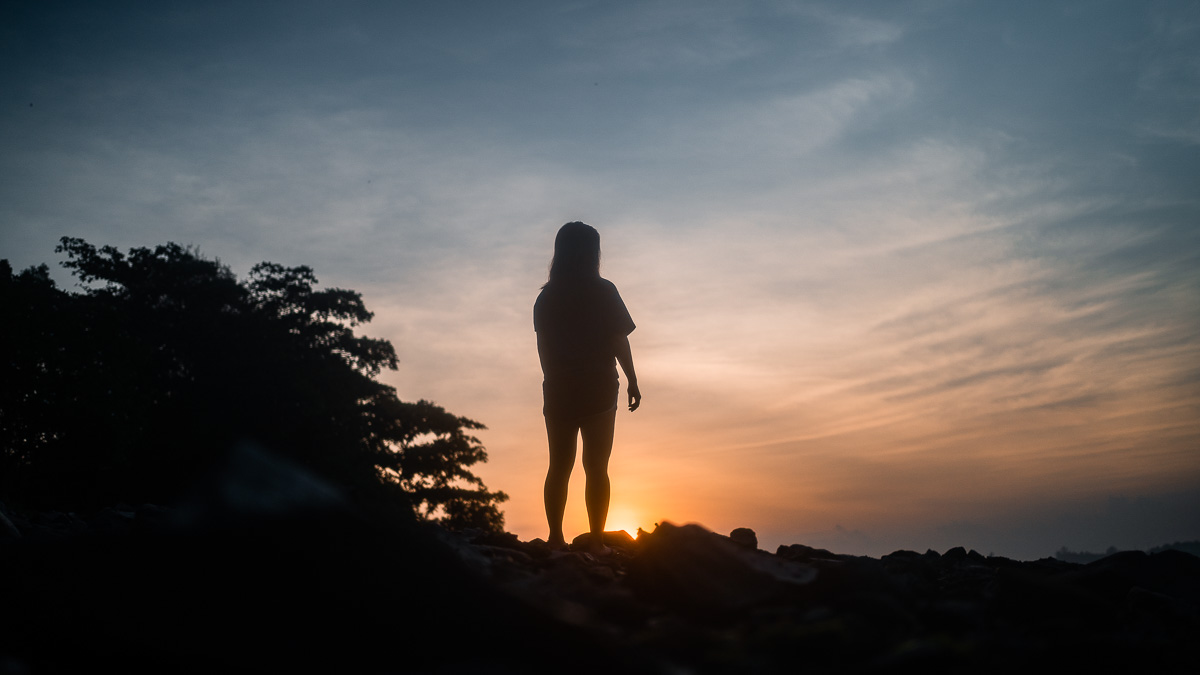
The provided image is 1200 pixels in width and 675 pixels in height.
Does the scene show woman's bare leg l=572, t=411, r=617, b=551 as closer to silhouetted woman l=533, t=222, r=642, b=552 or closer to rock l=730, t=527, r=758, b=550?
silhouetted woman l=533, t=222, r=642, b=552

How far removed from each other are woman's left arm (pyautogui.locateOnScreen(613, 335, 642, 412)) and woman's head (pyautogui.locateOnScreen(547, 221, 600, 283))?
61 cm

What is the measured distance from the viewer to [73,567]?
128 inches

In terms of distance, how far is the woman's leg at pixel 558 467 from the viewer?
238 inches

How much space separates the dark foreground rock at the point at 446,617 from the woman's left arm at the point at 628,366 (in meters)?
2.98

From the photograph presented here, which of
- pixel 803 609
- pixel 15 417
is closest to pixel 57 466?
pixel 15 417

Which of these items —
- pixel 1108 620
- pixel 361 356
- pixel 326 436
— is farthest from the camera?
pixel 361 356

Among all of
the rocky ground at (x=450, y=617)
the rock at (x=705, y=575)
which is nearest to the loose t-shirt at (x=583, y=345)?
the rock at (x=705, y=575)

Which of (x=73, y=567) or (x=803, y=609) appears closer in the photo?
(x=803, y=609)

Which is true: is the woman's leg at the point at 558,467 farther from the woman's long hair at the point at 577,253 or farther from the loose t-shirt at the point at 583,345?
the woman's long hair at the point at 577,253

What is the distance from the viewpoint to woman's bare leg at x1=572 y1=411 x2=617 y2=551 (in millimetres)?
5984

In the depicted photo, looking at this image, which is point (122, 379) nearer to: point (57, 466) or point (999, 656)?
point (57, 466)

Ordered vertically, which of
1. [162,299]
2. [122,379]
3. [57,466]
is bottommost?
[57,466]

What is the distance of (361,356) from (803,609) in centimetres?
3174

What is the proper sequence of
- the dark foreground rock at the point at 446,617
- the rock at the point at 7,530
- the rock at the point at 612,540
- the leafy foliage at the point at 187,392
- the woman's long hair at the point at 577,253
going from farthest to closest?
1. the leafy foliage at the point at 187,392
2. the woman's long hair at the point at 577,253
3. the rock at the point at 612,540
4. the rock at the point at 7,530
5. the dark foreground rock at the point at 446,617
